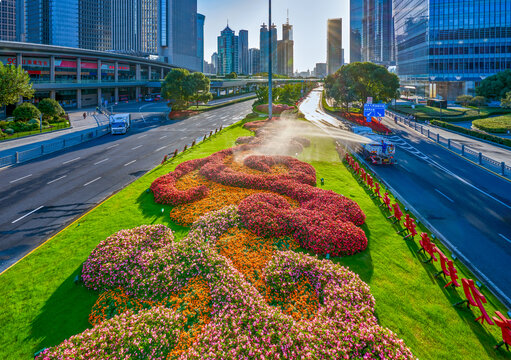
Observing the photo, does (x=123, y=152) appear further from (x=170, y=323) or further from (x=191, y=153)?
(x=170, y=323)

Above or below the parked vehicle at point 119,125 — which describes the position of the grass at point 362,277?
below

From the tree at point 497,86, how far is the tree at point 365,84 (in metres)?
32.1

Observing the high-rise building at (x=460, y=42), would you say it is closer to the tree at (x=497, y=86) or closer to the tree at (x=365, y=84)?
the tree at (x=497, y=86)

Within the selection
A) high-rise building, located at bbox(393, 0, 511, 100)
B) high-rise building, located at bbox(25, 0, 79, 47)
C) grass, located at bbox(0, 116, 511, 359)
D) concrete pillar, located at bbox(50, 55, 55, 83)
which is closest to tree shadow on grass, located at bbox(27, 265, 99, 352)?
grass, located at bbox(0, 116, 511, 359)

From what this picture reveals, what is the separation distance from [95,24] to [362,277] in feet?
739

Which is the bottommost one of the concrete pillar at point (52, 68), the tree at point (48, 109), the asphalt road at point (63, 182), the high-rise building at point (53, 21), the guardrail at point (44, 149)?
the asphalt road at point (63, 182)

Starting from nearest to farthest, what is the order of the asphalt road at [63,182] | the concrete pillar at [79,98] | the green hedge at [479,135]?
the asphalt road at [63,182]
the green hedge at [479,135]
the concrete pillar at [79,98]

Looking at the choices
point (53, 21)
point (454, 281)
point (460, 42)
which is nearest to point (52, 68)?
point (454, 281)

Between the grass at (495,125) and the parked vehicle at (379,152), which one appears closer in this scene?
the parked vehicle at (379,152)

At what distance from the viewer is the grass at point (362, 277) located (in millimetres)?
8930

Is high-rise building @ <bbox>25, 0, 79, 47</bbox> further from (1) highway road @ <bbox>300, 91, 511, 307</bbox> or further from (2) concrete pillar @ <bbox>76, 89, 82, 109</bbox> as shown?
(1) highway road @ <bbox>300, 91, 511, 307</bbox>

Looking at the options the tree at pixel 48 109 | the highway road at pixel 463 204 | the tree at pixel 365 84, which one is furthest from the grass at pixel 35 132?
the tree at pixel 365 84

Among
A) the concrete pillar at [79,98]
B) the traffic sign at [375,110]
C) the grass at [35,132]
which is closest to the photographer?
the traffic sign at [375,110]

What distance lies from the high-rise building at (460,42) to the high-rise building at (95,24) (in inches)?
7089
